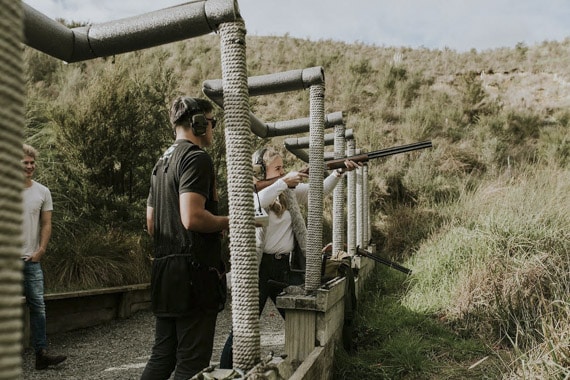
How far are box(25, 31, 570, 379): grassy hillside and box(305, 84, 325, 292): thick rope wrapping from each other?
0.78 metres

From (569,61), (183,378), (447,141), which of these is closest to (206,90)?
(183,378)

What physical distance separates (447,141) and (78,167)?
11644mm

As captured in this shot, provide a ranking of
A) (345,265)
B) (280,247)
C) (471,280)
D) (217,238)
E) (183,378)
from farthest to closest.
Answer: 1. (471,280)
2. (345,265)
3. (280,247)
4. (217,238)
5. (183,378)

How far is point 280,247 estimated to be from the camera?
390 cm

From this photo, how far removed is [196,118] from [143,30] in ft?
2.13

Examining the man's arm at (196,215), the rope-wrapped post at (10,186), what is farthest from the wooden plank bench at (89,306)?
the rope-wrapped post at (10,186)

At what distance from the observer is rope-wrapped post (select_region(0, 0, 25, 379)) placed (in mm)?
573

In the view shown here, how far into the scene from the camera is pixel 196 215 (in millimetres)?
2357

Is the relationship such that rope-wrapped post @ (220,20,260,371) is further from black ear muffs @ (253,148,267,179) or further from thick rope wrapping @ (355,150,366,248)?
thick rope wrapping @ (355,150,366,248)

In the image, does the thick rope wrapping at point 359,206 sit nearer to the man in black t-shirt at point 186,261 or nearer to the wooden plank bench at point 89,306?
the wooden plank bench at point 89,306

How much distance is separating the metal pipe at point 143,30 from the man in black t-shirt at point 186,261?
602mm

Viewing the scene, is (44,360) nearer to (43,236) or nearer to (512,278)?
(43,236)

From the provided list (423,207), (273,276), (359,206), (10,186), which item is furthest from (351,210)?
(10,186)

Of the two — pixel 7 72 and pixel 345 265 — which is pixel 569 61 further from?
pixel 7 72
